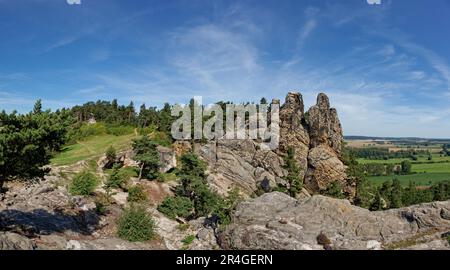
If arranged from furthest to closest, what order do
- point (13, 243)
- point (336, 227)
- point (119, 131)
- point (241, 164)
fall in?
1. point (119, 131)
2. point (241, 164)
3. point (336, 227)
4. point (13, 243)

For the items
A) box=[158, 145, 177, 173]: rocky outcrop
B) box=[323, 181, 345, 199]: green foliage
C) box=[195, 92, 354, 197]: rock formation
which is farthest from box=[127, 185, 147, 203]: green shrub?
box=[323, 181, 345, 199]: green foliage

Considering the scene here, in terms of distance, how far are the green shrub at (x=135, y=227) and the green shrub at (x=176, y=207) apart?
896 cm

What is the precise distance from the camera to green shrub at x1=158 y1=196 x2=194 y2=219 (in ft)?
157

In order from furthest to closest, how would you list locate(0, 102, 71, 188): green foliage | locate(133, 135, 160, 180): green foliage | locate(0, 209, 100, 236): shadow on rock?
locate(133, 135, 160, 180): green foliage, locate(0, 209, 100, 236): shadow on rock, locate(0, 102, 71, 188): green foliage

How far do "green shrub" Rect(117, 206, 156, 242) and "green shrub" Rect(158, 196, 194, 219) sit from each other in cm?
896

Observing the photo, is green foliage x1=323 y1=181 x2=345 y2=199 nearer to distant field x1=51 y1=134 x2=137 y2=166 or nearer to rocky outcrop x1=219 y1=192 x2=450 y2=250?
rocky outcrop x1=219 y1=192 x2=450 y2=250

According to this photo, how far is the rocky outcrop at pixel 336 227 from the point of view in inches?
1287

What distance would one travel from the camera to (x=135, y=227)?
37.8 meters

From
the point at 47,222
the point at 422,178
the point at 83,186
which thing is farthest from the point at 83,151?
the point at 422,178

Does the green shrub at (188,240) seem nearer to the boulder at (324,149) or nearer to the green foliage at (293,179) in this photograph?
the green foliage at (293,179)

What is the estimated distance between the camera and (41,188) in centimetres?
4291

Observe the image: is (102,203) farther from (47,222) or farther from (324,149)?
(324,149)

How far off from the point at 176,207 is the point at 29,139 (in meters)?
27.2
